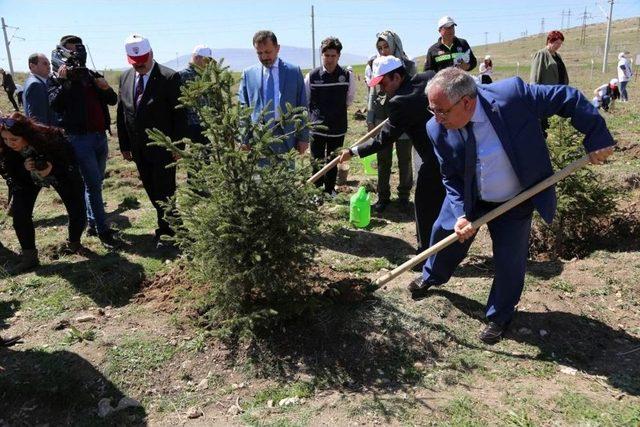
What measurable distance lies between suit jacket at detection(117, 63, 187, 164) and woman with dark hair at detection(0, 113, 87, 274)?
671mm

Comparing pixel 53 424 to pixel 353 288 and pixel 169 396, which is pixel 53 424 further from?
pixel 353 288

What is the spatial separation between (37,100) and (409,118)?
13.6 ft

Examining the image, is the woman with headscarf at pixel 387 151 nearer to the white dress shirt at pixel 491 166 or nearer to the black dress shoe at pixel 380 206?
the black dress shoe at pixel 380 206

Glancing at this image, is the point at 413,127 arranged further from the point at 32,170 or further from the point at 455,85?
the point at 32,170

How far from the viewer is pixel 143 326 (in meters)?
3.97

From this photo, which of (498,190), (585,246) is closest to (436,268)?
(498,190)

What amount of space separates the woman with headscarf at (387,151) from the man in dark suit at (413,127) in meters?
1.64

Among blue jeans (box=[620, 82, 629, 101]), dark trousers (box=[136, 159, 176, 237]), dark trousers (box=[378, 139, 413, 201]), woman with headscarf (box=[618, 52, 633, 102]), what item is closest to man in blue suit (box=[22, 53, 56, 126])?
dark trousers (box=[136, 159, 176, 237])

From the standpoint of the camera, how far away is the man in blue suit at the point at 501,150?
3.19 metres

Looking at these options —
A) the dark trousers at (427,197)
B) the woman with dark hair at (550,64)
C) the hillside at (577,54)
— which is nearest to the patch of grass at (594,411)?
the dark trousers at (427,197)

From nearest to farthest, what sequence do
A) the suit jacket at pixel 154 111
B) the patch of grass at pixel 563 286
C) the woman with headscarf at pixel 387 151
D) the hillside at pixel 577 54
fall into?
the patch of grass at pixel 563 286 < the suit jacket at pixel 154 111 < the woman with headscarf at pixel 387 151 < the hillside at pixel 577 54

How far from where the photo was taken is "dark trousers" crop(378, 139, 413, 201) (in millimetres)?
6355

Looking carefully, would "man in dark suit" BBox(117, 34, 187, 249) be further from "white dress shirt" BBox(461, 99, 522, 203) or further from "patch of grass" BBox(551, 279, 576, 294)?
"patch of grass" BBox(551, 279, 576, 294)

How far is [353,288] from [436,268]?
2.25 ft
